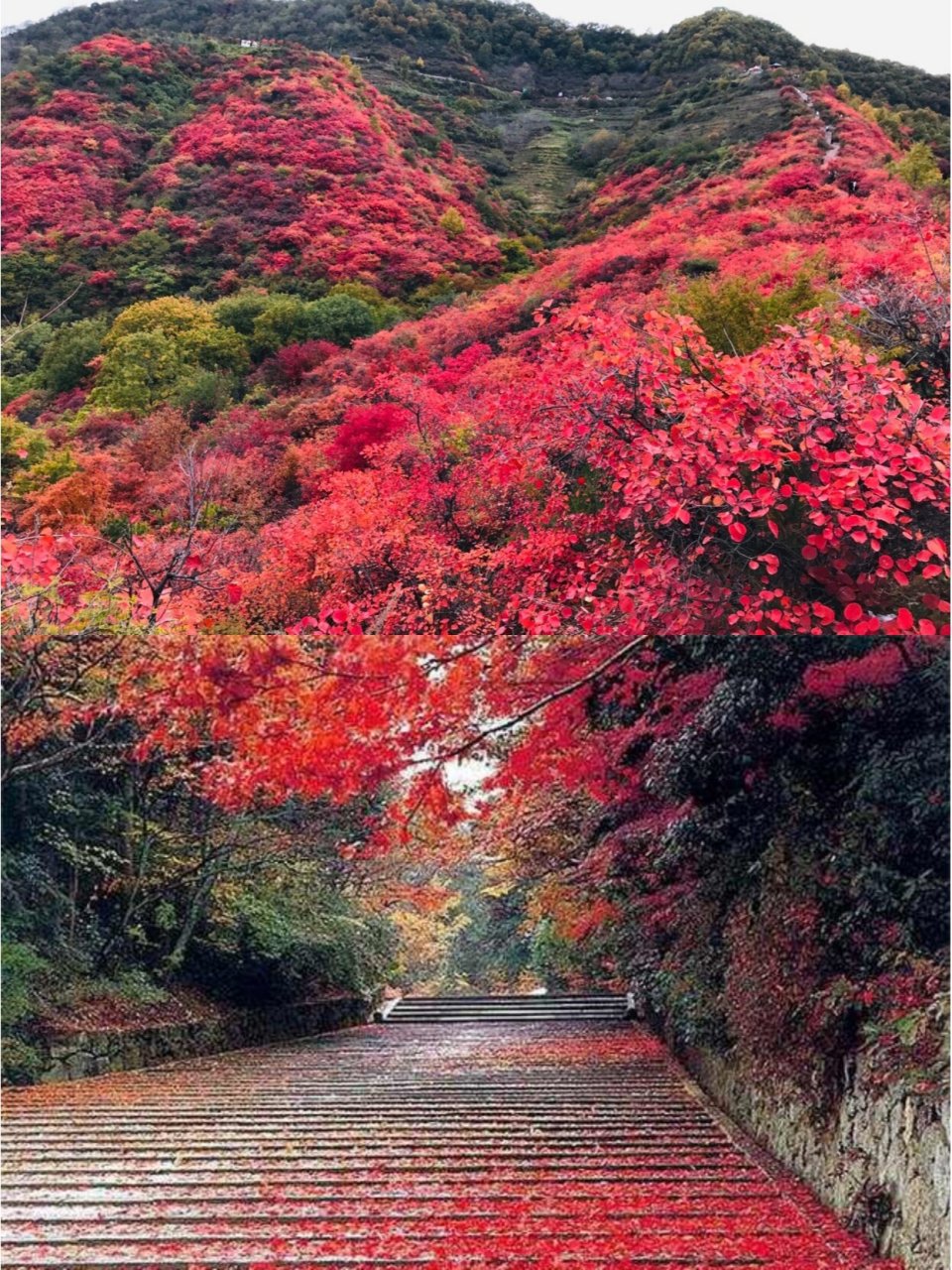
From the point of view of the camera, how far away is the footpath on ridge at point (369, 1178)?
3324mm

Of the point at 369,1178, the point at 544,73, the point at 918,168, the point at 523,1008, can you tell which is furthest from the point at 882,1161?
the point at 523,1008

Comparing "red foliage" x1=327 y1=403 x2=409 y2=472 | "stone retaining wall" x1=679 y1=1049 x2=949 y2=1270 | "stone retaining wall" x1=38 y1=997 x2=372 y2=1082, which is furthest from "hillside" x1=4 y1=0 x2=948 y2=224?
"stone retaining wall" x1=679 y1=1049 x2=949 y2=1270

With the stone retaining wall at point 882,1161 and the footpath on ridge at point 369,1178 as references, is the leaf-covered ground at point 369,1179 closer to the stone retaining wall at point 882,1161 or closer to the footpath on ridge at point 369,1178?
the footpath on ridge at point 369,1178

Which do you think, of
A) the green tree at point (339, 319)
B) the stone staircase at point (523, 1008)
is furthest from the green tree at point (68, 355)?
the stone staircase at point (523, 1008)

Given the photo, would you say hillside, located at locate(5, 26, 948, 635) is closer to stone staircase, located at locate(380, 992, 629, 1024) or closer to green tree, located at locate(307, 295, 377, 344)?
green tree, located at locate(307, 295, 377, 344)

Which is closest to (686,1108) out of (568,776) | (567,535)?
(568,776)

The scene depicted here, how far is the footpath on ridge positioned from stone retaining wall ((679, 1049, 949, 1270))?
14 cm

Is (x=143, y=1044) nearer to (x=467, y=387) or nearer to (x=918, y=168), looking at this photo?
(x=467, y=387)

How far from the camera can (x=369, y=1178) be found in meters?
3.85

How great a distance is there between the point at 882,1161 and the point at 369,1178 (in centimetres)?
217

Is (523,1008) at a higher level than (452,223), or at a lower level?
lower

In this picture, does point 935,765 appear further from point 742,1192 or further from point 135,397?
point 135,397

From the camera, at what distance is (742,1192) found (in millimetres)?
4512

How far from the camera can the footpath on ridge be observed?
3.32 m
